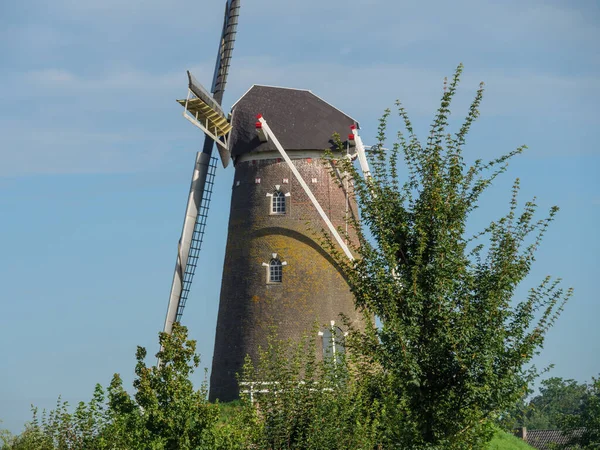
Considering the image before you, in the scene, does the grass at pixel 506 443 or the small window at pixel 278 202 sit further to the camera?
the grass at pixel 506 443

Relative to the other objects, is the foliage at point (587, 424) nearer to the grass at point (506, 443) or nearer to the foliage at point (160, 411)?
the grass at point (506, 443)

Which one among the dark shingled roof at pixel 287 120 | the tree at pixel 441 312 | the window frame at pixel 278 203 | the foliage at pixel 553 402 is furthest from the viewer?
the foliage at pixel 553 402

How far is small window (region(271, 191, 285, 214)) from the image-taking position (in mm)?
30219

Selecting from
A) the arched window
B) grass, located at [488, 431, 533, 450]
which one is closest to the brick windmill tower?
the arched window

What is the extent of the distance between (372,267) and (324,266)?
14.0m

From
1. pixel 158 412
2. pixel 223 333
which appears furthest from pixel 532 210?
pixel 223 333

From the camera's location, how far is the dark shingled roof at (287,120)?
30281mm

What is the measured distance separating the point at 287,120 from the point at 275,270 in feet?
16.3

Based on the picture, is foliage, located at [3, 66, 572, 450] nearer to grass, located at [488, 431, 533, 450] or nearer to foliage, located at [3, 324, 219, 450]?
foliage, located at [3, 324, 219, 450]

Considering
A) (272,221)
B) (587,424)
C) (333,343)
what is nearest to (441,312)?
(333,343)

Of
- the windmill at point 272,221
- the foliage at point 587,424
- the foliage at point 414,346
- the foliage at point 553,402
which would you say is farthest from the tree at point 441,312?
the foliage at point 553,402

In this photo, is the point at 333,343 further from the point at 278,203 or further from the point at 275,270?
the point at 278,203

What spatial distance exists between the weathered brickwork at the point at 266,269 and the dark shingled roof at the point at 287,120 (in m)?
0.62

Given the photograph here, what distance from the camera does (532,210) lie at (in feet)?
51.9
